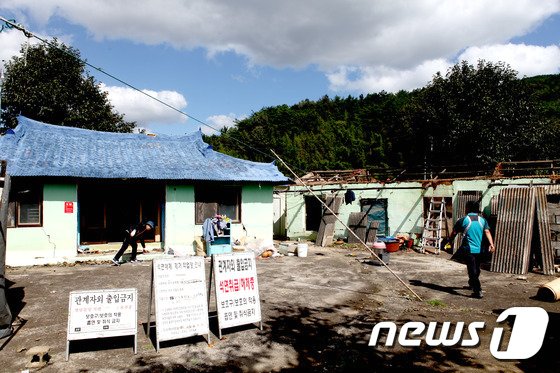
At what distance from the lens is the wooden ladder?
55.2 ft

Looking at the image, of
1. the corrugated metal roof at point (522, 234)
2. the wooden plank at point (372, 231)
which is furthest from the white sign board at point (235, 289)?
the wooden plank at point (372, 231)

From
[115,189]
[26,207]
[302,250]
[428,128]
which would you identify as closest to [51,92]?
[115,189]

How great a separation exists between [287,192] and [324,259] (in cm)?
821

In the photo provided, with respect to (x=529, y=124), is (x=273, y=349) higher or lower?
lower

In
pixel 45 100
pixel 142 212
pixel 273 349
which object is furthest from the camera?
pixel 45 100

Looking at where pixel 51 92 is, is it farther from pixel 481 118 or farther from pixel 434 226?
pixel 481 118

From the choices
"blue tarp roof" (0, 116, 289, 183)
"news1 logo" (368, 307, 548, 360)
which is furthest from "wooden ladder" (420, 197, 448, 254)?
"news1 logo" (368, 307, 548, 360)

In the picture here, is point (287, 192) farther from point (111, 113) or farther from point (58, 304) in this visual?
point (111, 113)

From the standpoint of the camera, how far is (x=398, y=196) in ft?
64.0

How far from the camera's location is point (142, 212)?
56.9 feet

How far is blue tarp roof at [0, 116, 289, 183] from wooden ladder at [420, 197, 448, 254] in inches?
275

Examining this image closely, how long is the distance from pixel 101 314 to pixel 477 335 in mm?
6279

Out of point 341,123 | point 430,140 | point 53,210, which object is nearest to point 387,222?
point 53,210

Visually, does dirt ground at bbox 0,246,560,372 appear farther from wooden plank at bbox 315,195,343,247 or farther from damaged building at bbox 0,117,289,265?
wooden plank at bbox 315,195,343,247
